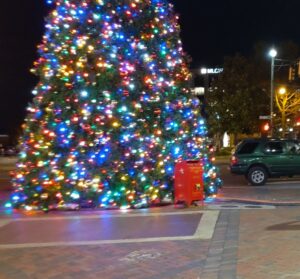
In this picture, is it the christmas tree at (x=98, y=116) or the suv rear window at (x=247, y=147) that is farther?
the suv rear window at (x=247, y=147)

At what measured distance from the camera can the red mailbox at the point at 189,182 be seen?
1297 cm

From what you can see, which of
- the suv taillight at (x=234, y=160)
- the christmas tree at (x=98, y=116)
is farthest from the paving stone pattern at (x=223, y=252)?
the suv taillight at (x=234, y=160)

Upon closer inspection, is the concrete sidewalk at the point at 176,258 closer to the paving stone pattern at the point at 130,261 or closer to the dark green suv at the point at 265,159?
the paving stone pattern at the point at 130,261

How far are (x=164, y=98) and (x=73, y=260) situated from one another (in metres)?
6.78

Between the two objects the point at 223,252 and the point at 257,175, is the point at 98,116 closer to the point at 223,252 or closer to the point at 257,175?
the point at 223,252

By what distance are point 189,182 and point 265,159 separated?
23.3 feet

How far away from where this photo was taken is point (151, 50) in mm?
14000

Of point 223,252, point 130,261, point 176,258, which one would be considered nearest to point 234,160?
point 223,252

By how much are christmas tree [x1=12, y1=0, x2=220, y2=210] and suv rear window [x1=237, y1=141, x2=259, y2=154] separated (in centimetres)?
621

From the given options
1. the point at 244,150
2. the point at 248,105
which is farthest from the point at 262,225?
the point at 248,105

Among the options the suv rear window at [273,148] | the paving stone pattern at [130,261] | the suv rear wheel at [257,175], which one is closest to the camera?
the paving stone pattern at [130,261]

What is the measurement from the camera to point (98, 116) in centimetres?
1301

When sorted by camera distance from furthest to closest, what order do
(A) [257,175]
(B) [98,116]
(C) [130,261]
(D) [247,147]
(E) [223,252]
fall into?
(D) [247,147], (A) [257,175], (B) [98,116], (E) [223,252], (C) [130,261]

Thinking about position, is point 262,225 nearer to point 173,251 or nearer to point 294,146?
point 173,251
